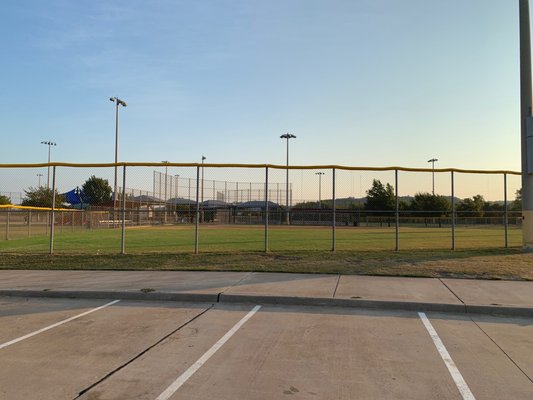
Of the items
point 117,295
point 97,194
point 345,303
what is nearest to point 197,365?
point 345,303

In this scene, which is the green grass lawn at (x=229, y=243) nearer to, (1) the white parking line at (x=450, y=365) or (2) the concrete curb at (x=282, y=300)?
(2) the concrete curb at (x=282, y=300)

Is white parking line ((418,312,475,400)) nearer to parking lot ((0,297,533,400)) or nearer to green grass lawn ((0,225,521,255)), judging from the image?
parking lot ((0,297,533,400))

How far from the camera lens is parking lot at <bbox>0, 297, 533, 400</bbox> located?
14.5 ft

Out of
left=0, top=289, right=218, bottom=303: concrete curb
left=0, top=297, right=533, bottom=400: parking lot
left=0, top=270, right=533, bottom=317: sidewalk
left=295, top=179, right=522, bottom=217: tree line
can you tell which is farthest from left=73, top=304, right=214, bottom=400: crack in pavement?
left=295, top=179, right=522, bottom=217: tree line

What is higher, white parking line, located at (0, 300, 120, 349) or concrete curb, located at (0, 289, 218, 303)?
concrete curb, located at (0, 289, 218, 303)

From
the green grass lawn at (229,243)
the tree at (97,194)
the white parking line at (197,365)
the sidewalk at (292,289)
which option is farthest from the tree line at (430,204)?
the tree at (97,194)

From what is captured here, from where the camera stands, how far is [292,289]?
8.91 meters

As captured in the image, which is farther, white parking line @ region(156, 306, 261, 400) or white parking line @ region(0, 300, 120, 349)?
white parking line @ region(0, 300, 120, 349)

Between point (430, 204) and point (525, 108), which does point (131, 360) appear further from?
point (430, 204)

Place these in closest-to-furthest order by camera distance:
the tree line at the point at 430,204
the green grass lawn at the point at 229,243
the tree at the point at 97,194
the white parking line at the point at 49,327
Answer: the white parking line at the point at 49,327 → the green grass lawn at the point at 229,243 → the tree line at the point at 430,204 → the tree at the point at 97,194

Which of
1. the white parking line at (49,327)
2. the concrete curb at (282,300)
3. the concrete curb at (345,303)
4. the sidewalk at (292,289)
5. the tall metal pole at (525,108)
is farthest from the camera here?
the tall metal pole at (525,108)

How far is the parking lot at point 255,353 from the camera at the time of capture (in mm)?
4414

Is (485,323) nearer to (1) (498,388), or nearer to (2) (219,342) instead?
(1) (498,388)

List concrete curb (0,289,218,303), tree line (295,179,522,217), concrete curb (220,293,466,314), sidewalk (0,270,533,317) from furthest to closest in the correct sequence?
tree line (295,179,522,217), concrete curb (0,289,218,303), sidewalk (0,270,533,317), concrete curb (220,293,466,314)
